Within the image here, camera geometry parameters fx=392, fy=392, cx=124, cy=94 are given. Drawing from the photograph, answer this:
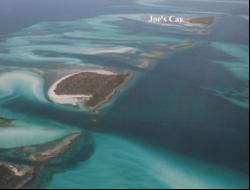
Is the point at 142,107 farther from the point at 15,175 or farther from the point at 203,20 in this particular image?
the point at 203,20

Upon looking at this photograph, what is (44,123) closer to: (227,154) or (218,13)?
(227,154)

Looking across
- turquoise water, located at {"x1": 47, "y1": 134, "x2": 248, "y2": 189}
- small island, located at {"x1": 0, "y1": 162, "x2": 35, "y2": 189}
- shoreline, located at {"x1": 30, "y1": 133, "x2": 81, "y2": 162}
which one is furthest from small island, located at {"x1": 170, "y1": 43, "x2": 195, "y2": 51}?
small island, located at {"x1": 0, "y1": 162, "x2": 35, "y2": 189}

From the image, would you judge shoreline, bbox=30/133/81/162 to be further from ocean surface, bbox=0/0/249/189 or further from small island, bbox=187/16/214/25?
small island, bbox=187/16/214/25

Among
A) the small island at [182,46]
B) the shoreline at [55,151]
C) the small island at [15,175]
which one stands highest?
the small island at [182,46]

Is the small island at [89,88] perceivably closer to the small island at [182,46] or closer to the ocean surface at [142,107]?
the ocean surface at [142,107]

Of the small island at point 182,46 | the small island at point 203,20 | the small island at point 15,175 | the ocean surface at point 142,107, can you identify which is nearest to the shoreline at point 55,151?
the ocean surface at point 142,107

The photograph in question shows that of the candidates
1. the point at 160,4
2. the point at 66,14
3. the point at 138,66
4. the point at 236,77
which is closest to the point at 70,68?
the point at 138,66
